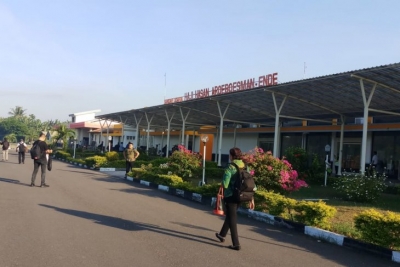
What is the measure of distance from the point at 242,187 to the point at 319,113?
19729 mm

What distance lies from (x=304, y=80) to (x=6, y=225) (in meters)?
12.0

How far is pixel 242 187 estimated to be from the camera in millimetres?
6652

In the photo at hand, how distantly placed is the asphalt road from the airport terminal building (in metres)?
7.10

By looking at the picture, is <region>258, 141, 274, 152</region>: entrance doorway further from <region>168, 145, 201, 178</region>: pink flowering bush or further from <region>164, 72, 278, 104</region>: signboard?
<region>168, 145, 201, 178</region>: pink flowering bush

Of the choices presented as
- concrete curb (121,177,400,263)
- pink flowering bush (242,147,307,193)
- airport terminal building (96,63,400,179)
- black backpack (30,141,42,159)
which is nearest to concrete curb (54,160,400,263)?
concrete curb (121,177,400,263)

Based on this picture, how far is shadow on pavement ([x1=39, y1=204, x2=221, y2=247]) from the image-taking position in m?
7.32

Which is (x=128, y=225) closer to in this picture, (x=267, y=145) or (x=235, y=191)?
(x=235, y=191)

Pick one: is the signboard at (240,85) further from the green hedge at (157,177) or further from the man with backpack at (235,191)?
the man with backpack at (235,191)

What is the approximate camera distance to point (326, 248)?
7.36m

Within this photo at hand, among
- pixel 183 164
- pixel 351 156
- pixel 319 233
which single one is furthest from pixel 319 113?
pixel 319 233

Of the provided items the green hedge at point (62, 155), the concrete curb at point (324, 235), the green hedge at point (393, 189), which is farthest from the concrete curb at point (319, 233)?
the green hedge at point (62, 155)

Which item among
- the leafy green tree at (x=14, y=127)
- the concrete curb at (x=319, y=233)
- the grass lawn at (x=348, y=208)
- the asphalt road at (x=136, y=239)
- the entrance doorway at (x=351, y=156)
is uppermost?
the leafy green tree at (x=14, y=127)

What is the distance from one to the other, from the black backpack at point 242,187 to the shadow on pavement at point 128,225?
3.03ft

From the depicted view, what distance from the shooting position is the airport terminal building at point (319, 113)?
52.1 feet
